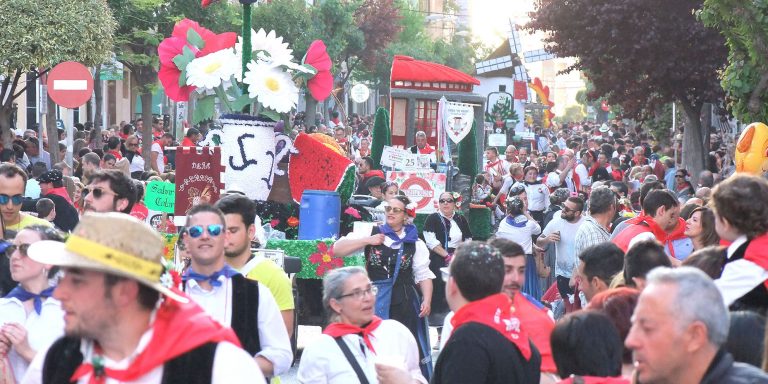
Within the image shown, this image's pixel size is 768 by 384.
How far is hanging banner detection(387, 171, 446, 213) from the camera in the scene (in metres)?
14.1

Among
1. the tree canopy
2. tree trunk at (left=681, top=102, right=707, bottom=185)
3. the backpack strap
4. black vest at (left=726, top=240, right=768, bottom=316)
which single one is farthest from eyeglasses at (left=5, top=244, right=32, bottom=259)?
tree trunk at (left=681, top=102, right=707, bottom=185)

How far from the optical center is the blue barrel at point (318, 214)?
10664mm

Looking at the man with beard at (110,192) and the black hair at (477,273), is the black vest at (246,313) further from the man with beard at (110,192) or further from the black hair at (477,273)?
the man with beard at (110,192)

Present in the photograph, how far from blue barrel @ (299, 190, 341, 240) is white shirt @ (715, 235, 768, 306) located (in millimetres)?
5571

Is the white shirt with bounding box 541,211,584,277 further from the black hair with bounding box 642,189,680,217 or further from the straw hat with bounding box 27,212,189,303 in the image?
the straw hat with bounding box 27,212,189,303

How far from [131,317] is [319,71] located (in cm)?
692

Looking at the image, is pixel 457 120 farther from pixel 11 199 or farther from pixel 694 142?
pixel 11 199

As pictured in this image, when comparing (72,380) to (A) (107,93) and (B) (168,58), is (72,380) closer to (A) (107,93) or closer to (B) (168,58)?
(B) (168,58)

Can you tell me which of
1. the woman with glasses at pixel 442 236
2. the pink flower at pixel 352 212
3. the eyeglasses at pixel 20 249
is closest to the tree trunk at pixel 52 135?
the woman with glasses at pixel 442 236

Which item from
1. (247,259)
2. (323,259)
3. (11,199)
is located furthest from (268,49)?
(247,259)

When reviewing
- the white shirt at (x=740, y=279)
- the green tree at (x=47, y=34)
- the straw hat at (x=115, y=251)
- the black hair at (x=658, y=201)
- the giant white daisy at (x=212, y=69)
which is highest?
the green tree at (x=47, y=34)

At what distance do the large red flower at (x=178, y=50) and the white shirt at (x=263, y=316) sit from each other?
4.55 m

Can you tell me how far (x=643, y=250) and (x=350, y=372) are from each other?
57.4 inches

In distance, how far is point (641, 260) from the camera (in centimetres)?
567
